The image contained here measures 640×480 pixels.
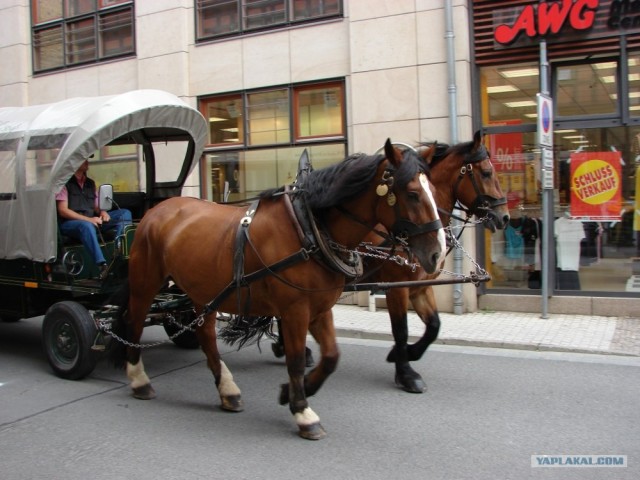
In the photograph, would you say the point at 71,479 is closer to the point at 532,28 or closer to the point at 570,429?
the point at 570,429

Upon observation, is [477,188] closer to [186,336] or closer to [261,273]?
[261,273]

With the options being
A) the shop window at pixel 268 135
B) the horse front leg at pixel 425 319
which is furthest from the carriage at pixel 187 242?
the shop window at pixel 268 135

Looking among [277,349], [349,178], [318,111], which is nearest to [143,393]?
[277,349]

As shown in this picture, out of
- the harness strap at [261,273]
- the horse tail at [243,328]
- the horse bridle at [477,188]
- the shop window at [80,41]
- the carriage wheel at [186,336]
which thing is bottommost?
the carriage wheel at [186,336]

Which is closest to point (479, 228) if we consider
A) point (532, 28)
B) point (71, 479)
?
point (532, 28)

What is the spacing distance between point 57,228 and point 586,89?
7.76 metres

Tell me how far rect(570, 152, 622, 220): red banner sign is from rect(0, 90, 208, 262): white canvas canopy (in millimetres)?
5971

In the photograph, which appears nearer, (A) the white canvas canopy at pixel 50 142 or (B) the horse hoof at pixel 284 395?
(B) the horse hoof at pixel 284 395

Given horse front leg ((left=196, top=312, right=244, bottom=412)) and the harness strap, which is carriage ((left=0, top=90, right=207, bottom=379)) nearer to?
horse front leg ((left=196, top=312, right=244, bottom=412))

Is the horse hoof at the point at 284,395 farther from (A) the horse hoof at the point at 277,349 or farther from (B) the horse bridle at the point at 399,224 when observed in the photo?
(A) the horse hoof at the point at 277,349

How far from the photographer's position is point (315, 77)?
34.3 feet

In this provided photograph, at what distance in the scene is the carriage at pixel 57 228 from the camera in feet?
18.9

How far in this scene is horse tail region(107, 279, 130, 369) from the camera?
5.60 metres

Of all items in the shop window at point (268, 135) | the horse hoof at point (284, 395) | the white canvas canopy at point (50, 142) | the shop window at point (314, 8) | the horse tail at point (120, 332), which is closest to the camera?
the horse hoof at point (284, 395)
